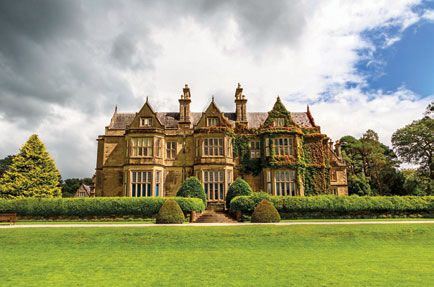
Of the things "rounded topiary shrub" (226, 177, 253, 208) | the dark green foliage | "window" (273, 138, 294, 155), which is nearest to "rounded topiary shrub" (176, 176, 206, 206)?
"rounded topiary shrub" (226, 177, 253, 208)

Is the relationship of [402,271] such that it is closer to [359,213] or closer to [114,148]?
[359,213]

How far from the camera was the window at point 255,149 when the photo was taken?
3562 centimetres

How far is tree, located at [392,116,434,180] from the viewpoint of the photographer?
148 ft

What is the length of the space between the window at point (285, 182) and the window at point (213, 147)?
6478 millimetres

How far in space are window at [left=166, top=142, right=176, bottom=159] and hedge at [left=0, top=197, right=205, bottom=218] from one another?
941 centimetres

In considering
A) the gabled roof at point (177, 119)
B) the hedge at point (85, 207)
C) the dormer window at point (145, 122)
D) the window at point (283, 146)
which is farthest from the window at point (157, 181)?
the window at point (283, 146)

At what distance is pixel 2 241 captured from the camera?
16.6 meters

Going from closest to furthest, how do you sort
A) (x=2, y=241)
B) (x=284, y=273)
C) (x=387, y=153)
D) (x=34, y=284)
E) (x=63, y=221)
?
(x=34, y=284), (x=284, y=273), (x=2, y=241), (x=63, y=221), (x=387, y=153)

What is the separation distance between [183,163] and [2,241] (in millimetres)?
20511

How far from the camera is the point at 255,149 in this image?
1409 inches

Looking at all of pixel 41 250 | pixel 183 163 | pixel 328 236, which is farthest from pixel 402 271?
pixel 183 163

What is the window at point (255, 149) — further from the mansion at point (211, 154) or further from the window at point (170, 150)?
the window at point (170, 150)

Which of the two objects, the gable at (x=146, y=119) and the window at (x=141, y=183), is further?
the gable at (x=146, y=119)

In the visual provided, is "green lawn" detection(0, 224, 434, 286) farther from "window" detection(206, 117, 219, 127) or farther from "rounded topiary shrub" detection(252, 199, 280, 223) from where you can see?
"window" detection(206, 117, 219, 127)
